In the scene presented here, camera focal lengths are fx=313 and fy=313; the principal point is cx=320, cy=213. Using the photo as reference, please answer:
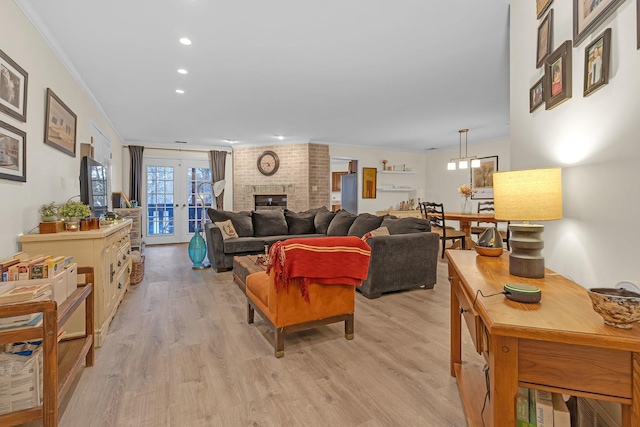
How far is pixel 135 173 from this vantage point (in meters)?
7.34

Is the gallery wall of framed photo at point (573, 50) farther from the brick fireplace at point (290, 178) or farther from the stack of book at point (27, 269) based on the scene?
the brick fireplace at point (290, 178)

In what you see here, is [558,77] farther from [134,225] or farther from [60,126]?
[134,225]

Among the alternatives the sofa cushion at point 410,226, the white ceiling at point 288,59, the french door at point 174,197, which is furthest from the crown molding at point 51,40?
the sofa cushion at point 410,226

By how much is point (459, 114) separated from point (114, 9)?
483cm

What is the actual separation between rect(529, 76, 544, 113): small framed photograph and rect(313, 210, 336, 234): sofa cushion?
13.3 feet

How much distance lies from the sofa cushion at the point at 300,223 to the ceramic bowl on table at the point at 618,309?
5042mm

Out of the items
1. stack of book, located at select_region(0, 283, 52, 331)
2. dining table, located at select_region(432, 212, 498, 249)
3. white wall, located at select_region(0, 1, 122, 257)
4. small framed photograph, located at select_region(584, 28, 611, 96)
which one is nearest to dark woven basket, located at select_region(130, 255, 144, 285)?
white wall, located at select_region(0, 1, 122, 257)

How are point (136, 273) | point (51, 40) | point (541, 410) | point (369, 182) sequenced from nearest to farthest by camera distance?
1. point (541, 410)
2. point (51, 40)
3. point (136, 273)
4. point (369, 182)

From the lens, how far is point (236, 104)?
182 inches

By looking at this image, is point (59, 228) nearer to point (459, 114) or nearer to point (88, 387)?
point (88, 387)

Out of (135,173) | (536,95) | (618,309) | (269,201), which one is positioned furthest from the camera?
(269,201)

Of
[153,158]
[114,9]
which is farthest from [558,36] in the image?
[153,158]

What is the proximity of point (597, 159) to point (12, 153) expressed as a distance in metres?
3.39

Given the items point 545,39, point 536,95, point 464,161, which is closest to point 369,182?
point 464,161
